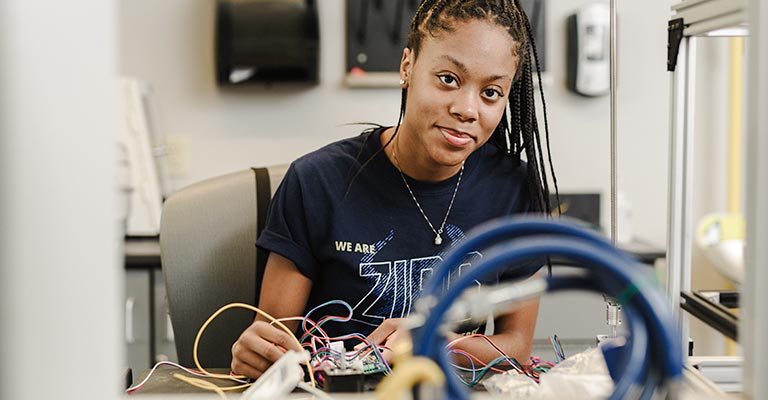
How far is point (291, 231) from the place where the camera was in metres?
1.42

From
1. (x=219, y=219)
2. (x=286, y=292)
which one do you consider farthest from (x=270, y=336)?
(x=219, y=219)

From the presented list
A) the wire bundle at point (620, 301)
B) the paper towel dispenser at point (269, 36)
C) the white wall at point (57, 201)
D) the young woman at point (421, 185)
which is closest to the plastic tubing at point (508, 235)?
the wire bundle at point (620, 301)

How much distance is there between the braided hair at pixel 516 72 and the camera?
1.33m

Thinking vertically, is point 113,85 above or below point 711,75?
below

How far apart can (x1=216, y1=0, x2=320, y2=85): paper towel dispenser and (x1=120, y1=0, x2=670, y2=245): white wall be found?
10 centimetres

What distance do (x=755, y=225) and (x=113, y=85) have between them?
40 centimetres

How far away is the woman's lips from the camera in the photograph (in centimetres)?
132

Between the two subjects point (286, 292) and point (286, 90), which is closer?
point (286, 292)

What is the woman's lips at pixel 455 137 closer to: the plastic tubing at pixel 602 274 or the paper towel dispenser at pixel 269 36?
the plastic tubing at pixel 602 274

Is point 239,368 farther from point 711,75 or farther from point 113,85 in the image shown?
point 711,75

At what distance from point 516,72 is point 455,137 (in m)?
0.16

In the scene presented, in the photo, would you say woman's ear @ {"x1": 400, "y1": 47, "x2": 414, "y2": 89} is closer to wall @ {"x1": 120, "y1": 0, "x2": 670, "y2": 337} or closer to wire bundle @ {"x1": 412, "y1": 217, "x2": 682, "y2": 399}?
wire bundle @ {"x1": 412, "y1": 217, "x2": 682, "y2": 399}

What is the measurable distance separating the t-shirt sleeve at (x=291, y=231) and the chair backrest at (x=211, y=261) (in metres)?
0.19

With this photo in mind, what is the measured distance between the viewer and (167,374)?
1021mm
